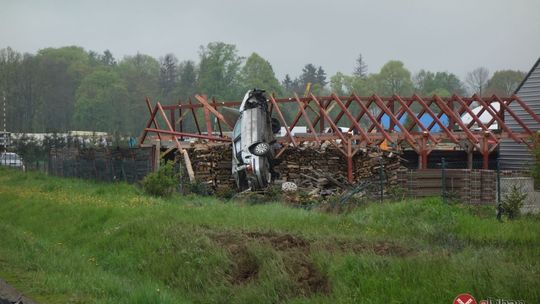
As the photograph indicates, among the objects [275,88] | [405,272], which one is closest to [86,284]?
[405,272]

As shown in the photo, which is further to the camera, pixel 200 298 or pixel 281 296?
pixel 200 298

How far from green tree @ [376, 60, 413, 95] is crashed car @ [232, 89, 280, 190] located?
78.7 meters

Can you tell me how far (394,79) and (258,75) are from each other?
107ft

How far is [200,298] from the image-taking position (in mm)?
11430

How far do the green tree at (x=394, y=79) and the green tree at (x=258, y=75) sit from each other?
914 inches

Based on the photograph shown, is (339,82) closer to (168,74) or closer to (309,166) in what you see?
(168,74)

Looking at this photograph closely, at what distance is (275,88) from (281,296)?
74.4m

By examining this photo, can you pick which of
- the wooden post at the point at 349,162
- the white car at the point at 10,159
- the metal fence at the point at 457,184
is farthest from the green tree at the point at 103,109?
the metal fence at the point at 457,184

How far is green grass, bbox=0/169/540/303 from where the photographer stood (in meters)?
9.05

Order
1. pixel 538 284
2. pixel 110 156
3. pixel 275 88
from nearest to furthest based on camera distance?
pixel 538 284 < pixel 110 156 < pixel 275 88

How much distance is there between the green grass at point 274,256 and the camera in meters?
9.05

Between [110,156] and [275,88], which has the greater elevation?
[275,88]

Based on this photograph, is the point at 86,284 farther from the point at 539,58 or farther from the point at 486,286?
the point at 539,58

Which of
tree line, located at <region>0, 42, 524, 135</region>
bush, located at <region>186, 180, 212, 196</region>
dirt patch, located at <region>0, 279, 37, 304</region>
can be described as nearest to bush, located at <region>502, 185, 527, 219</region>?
dirt patch, located at <region>0, 279, 37, 304</region>
